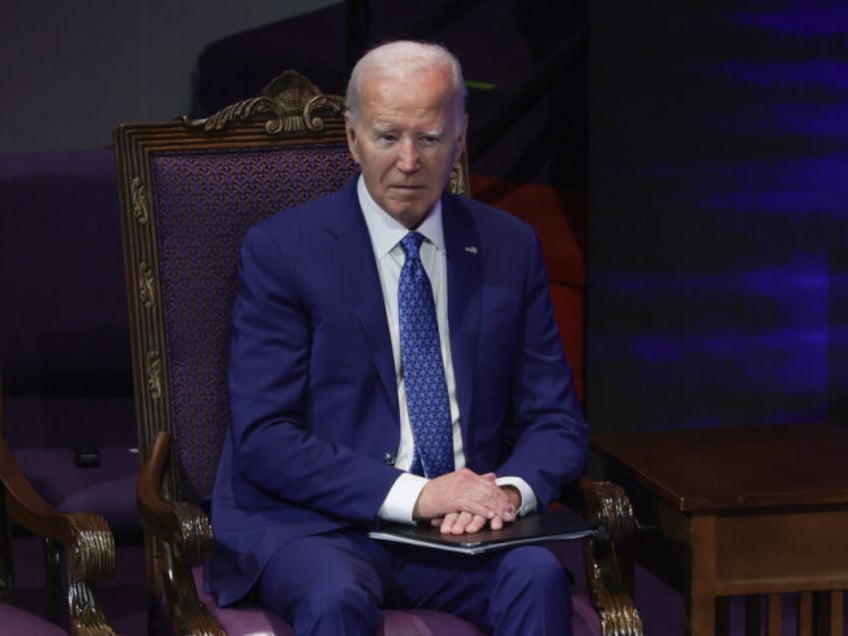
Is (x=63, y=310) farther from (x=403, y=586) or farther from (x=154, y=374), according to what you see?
(x=403, y=586)

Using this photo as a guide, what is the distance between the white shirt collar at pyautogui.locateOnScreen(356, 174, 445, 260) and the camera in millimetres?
2979

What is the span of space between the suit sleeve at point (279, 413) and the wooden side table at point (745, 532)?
0.58 meters

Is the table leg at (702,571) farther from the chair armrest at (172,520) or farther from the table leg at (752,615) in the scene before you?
the chair armrest at (172,520)

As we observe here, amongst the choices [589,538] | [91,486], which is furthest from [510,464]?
[91,486]

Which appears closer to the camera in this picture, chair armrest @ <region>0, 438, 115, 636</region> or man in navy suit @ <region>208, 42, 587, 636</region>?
chair armrest @ <region>0, 438, 115, 636</region>

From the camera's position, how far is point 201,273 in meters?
3.15

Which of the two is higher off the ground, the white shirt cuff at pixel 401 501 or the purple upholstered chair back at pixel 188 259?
the purple upholstered chair back at pixel 188 259

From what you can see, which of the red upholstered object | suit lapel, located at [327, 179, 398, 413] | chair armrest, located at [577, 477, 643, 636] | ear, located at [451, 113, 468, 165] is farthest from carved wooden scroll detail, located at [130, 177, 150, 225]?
the red upholstered object

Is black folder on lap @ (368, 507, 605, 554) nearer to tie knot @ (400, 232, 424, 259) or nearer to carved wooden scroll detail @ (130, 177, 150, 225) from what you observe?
tie knot @ (400, 232, 424, 259)

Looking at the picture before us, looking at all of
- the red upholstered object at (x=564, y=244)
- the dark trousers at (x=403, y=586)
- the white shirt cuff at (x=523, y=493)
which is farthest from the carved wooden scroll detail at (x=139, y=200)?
the red upholstered object at (x=564, y=244)

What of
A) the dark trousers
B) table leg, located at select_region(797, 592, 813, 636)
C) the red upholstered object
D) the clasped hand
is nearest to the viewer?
the dark trousers

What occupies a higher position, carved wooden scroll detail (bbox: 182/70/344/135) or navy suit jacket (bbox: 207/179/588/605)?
carved wooden scroll detail (bbox: 182/70/344/135)

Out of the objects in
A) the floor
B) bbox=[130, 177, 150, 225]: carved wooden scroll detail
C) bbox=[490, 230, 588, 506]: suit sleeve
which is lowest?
the floor

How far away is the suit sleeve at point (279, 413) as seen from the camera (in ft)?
9.14
